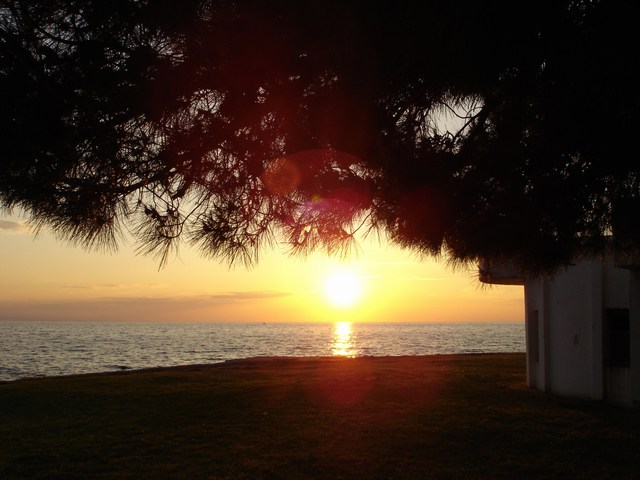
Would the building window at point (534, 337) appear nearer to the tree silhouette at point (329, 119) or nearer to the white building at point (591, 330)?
the white building at point (591, 330)

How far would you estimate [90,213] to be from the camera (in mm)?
5398

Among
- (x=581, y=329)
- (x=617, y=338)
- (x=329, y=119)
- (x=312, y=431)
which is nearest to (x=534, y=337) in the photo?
(x=581, y=329)

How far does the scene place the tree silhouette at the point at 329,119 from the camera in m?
4.44

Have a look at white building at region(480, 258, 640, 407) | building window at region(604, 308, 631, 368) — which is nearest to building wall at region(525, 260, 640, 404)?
white building at region(480, 258, 640, 407)

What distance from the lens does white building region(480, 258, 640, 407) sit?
12.8m

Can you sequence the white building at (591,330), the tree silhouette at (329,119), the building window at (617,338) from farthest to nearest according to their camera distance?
the building window at (617,338) < the white building at (591,330) < the tree silhouette at (329,119)

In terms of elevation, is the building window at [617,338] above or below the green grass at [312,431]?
above

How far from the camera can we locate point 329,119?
17.5 feet

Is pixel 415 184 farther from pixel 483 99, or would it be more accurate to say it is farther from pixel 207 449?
pixel 207 449

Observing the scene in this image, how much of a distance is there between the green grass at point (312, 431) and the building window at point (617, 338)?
0.96m

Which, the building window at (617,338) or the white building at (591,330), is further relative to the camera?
the building window at (617,338)

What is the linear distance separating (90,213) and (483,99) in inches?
127

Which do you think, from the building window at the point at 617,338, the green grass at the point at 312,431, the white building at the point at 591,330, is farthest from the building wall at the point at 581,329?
the green grass at the point at 312,431

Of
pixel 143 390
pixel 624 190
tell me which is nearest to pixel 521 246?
pixel 624 190
